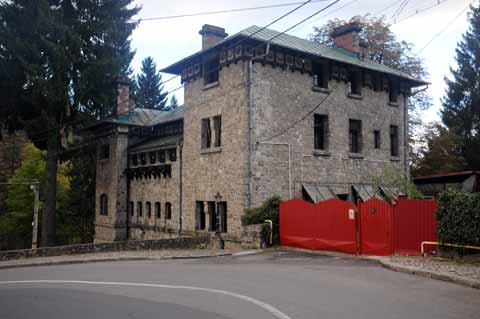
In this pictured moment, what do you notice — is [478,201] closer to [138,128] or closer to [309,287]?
[309,287]

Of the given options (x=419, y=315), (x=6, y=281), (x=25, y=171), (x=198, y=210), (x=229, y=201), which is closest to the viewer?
(x=419, y=315)

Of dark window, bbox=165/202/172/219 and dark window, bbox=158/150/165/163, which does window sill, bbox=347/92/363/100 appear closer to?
dark window, bbox=158/150/165/163

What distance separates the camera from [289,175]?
2033cm

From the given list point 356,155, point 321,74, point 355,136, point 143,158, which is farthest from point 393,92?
point 143,158

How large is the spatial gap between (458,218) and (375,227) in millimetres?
2776

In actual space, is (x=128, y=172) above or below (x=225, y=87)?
below

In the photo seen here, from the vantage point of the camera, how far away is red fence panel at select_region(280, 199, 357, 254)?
1534 cm

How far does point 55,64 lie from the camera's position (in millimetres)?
25391

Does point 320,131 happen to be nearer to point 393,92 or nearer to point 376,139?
point 376,139

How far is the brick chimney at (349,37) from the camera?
25859mm

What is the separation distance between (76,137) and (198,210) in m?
12.2

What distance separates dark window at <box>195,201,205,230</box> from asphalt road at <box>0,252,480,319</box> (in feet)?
30.8

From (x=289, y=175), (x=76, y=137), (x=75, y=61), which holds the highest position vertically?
(x=75, y=61)

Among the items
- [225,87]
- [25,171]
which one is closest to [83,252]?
[225,87]
